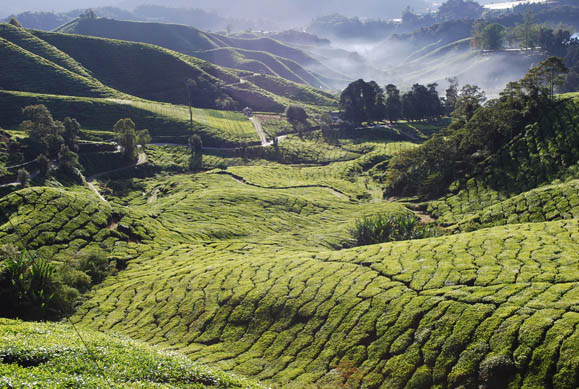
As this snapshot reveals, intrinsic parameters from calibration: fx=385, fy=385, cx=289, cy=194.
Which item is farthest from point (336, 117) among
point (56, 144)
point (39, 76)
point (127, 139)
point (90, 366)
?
point (90, 366)

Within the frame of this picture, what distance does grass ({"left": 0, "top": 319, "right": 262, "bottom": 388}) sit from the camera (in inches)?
630

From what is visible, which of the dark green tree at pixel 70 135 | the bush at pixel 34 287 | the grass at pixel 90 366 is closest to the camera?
the grass at pixel 90 366

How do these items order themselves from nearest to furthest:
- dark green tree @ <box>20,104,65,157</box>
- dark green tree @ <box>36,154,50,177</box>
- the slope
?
dark green tree @ <box>36,154,50,177</box> < dark green tree @ <box>20,104,65,157</box> < the slope

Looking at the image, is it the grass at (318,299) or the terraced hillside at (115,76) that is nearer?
the grass at (318,299)

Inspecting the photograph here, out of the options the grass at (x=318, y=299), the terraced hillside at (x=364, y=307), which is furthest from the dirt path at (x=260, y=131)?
the terraced hillside at (x=364, y=307)

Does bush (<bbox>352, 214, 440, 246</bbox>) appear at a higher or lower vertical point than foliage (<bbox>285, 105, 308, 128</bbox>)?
lower

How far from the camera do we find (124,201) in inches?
3440

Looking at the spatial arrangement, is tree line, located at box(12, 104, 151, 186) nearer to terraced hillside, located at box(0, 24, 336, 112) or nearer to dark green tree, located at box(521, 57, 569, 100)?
terraced hillside, located at box(0, 24, 336, 112)

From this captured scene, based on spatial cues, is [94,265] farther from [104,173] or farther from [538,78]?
[538,78]

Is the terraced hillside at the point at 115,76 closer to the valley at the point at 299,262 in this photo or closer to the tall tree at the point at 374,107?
the valley at the point at 299,262

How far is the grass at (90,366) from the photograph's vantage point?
1600cm

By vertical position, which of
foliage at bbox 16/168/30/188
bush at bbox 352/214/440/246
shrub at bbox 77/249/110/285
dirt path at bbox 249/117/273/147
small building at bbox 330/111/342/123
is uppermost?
small building at bbox 330/111/342/123

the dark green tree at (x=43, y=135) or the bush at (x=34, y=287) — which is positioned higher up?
the dark green tree at (x=43, y=135)

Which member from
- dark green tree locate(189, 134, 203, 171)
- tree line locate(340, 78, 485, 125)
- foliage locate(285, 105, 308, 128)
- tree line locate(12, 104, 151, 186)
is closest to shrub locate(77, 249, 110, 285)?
tree line locate(12, 104, 151, 186)
